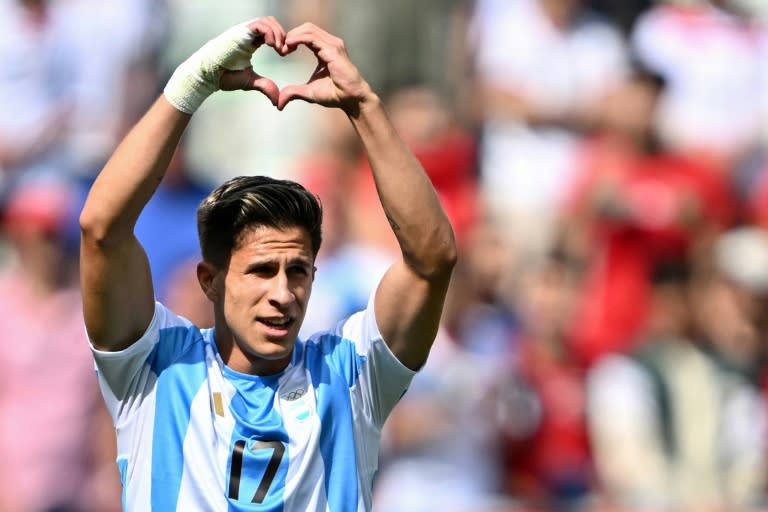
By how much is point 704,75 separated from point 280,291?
20.4 feet

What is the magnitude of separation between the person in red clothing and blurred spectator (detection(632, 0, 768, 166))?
0.55 ft

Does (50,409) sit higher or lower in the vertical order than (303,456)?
higher

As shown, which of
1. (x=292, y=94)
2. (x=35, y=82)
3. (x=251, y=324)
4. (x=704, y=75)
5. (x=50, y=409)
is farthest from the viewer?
(x=704, y=75)

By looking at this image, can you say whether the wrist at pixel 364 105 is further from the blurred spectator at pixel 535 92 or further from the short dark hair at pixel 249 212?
the blurred spectator at pixel 535 92

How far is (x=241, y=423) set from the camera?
3.69 meters

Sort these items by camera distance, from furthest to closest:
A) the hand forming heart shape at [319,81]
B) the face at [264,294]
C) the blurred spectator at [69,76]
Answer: the blurred spectator at [69,76], the face at [264,294], the hand forming heart shape at [319,81]

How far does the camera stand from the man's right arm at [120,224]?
11.4ft

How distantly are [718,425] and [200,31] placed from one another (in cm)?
413

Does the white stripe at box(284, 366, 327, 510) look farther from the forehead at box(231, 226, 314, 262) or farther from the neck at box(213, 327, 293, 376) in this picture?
the forehead at box(231, 226, 314, 262)

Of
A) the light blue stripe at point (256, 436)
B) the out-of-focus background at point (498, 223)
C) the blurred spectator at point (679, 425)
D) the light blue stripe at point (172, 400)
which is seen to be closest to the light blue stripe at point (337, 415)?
the light blue stripe at point (256, 436)

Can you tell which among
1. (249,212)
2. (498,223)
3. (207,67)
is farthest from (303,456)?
(498,223)

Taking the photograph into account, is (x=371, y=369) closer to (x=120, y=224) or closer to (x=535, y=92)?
(x=120, y=224)

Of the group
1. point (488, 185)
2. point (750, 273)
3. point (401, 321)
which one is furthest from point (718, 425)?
point (401, 321)

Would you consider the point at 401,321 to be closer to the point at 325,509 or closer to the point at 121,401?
the point at 325,509
